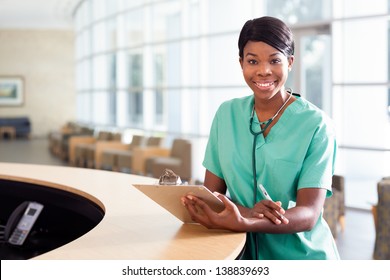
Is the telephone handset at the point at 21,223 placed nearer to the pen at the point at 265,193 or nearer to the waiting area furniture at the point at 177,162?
the pen at the point at 265,193

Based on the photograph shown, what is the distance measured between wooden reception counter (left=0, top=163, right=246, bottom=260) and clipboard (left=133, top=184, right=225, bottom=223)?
0.09 m

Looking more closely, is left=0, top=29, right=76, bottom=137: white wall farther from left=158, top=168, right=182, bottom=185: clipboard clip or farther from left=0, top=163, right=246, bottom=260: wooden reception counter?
left=158, top=168, right=182, bottom=185: clipboard clip

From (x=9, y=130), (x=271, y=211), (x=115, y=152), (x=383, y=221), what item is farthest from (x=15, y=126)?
(x=271, y=211)

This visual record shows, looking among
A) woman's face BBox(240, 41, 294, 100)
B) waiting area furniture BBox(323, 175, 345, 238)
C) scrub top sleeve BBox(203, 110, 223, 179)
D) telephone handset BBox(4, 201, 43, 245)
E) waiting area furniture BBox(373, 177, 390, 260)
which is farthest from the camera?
waiting area furniture BBox(323, 175, 345, 238)

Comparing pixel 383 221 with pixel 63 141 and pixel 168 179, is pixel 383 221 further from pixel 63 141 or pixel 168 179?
pixel 63 141

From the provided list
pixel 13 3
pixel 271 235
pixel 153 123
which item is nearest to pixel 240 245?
pixel 271 235

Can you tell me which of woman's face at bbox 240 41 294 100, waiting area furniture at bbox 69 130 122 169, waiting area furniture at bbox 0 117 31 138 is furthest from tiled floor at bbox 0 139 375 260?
waiting area furniture at bbox 0 117 31 138

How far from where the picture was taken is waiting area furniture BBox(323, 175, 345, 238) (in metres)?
5.73

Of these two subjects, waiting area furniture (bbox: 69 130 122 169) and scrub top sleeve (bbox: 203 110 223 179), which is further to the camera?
waiting area furniture (bbox: 69 130 122 169)

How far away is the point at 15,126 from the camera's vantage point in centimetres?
2503

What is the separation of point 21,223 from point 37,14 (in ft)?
64.3

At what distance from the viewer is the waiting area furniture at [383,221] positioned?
4746mm

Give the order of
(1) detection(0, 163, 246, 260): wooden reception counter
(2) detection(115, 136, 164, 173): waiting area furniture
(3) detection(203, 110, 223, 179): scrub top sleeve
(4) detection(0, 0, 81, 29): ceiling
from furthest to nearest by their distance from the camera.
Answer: (4) detection(0, 0, 81, 29): ceiling, (2) detection(115, 136, 164, 173): waiting area furniture, (3) detection(203, 110, 223, 179): scrub top sleeve, (1) detection(0, 163, 246, 260): wooden reception counter

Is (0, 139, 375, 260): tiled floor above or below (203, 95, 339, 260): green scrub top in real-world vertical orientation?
below
